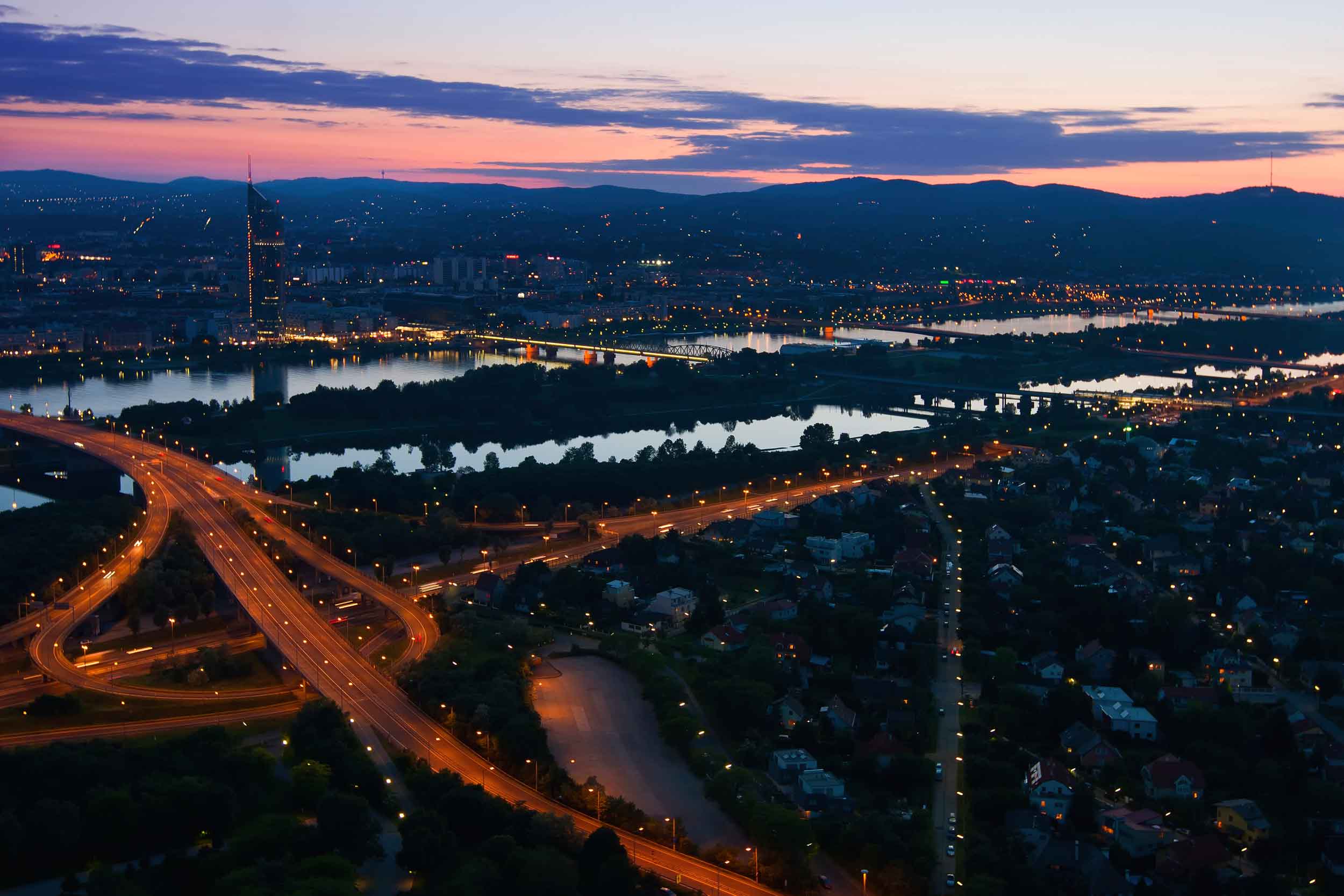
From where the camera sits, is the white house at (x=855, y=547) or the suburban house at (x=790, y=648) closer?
the suburban house at (x=790, y=648)

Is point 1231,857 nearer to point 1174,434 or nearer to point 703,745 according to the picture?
point 703,745

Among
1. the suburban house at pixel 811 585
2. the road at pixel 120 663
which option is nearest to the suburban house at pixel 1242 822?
the suburban house at pixel 811 585

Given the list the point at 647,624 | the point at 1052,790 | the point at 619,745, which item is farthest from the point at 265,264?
the point at 1052,790

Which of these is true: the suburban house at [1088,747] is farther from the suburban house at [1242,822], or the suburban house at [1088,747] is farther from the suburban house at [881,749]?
the suburban house at [881,749]

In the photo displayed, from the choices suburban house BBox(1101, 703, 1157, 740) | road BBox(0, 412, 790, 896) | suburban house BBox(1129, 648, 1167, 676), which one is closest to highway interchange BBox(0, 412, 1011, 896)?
road BBox(0, 412, 790, 896)

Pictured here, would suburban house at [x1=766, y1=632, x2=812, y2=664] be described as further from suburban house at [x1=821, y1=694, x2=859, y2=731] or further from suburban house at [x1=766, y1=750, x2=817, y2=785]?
suburban house at [x1=766, y1=750, x2=817, y2=785]
